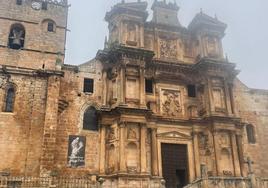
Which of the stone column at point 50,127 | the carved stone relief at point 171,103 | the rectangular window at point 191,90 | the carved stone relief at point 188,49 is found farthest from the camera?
the carved stone relief at point 188,49

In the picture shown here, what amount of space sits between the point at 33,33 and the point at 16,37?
1130mm

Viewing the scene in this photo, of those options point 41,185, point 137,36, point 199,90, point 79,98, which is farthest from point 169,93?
point 41,185

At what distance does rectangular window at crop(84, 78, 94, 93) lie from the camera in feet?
70.2

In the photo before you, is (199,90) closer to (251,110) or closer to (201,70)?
(201,70)

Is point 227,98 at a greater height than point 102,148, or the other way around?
point 227,98

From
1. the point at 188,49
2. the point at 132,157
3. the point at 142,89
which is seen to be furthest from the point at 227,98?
the point at 132,157

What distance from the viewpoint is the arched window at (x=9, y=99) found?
19.6 meters

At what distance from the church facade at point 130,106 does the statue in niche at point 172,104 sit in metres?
0.07

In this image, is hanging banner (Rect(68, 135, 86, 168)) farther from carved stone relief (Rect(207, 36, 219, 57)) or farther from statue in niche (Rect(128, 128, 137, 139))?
carved stone relief (Rect(207, 36, 219, 57))

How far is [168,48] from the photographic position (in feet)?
79.0

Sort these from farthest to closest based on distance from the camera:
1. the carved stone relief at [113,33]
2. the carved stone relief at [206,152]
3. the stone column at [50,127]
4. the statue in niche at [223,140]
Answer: the carved stone relief at [113,33]
the statue in niche at [223,140]
the carved stone relief at [206,152]
the stone column at [50,127]

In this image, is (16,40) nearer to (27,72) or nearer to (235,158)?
(27,72)

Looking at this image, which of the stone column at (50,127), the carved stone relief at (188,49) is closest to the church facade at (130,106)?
the stone column at (50,127)

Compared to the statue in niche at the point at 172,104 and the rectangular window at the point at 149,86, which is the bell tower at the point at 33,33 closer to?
the rectangular window at the point at 149,86
